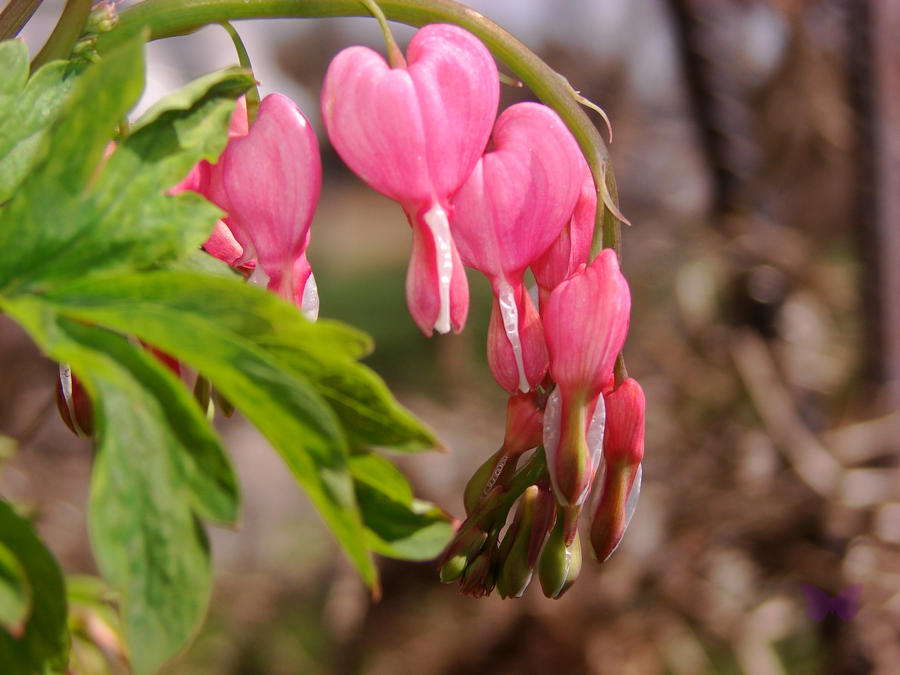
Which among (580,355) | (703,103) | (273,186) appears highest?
(273,186)

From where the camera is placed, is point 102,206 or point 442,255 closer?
point 102,206

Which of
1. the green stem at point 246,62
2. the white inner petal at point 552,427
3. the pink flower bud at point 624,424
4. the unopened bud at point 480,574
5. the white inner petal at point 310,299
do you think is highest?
the green stem at point 246,62

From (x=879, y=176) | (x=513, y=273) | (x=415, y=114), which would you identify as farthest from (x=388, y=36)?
(x=879, y=176)

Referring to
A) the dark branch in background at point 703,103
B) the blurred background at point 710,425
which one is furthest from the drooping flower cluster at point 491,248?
the dark branch in background at point 703,103

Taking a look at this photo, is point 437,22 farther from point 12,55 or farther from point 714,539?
point 714,539

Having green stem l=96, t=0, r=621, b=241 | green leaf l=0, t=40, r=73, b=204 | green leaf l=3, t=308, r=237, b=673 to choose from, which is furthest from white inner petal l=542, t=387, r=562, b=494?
green leaf l=0, t=40, r=73, b=204

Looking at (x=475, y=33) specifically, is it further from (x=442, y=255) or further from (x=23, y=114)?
(x=23, y=114)

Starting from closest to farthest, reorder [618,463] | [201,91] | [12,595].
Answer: [12,595], [201,91], [618,463]

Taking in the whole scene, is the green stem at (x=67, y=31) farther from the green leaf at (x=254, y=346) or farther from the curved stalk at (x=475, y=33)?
the green leaf at (x=254, y=346)
